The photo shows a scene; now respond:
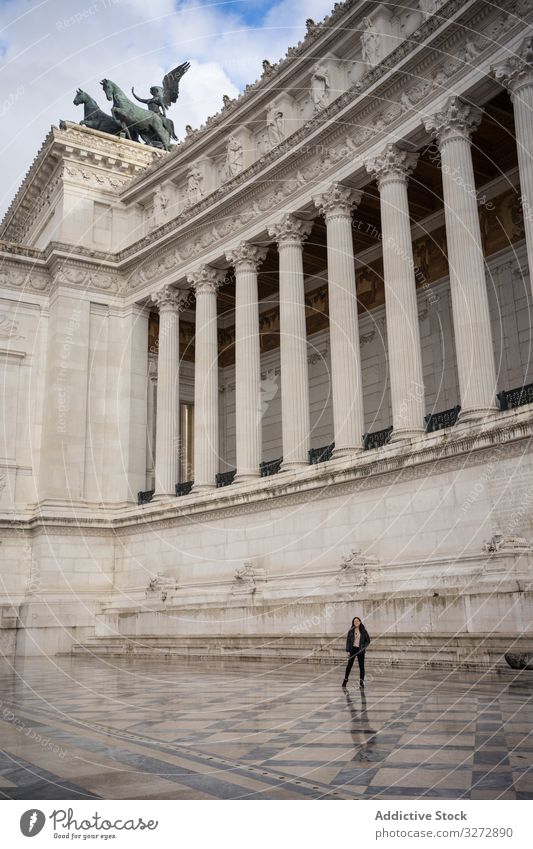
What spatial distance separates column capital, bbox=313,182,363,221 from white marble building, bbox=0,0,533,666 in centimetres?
8

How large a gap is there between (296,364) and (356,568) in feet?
30.8

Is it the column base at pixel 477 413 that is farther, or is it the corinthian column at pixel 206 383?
the corinthian column at pixel 206 383

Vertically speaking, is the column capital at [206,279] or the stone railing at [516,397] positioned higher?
the column capital at [206,279]

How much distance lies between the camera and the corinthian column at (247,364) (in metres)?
30.5

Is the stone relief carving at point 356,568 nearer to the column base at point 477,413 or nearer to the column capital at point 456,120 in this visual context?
the column base at point 477,413

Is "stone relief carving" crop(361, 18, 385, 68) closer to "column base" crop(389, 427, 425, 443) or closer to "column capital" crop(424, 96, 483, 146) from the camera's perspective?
"column capital" crop(424, 96, 483, 146)

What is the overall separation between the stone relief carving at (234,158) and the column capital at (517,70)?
44.9 feet

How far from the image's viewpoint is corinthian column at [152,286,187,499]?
3434 centimetres

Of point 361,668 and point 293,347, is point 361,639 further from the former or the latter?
point 293,347

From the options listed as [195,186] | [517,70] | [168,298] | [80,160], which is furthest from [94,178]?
[517,70]

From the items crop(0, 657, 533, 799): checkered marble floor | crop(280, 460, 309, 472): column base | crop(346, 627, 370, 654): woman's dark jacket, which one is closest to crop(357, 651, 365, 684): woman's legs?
crop(346, 627, 370, 654): woman's dark jacket

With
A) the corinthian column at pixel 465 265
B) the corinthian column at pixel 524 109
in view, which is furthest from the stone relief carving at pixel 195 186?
the corinthian column at pixel 524 109

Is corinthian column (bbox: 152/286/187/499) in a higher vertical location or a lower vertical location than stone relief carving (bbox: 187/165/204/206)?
lower

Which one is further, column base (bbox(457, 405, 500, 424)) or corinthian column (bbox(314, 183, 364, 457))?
corinthian column (bbox(314, 183, 364, 457))
